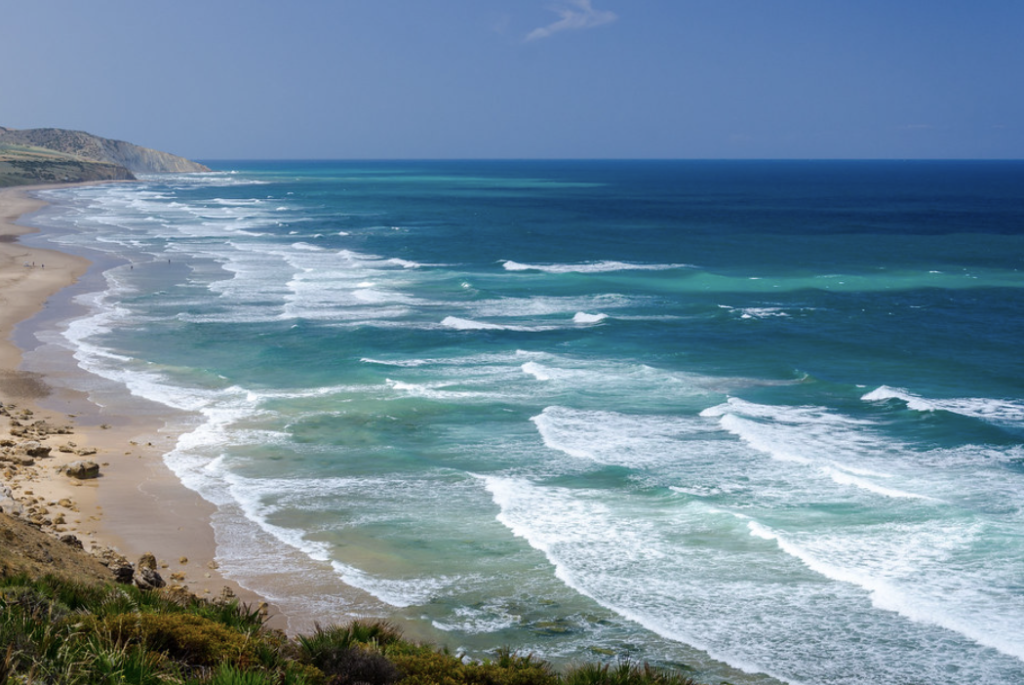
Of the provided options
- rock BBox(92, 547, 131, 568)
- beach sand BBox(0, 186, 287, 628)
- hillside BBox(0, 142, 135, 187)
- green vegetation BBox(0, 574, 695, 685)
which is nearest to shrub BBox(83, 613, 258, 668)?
green vegetation BBox(0, 574, 695, 685)

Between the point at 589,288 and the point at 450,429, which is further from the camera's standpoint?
the point at 589,288

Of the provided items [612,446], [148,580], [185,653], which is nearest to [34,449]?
[148,580]

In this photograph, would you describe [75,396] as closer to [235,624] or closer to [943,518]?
[235,624]

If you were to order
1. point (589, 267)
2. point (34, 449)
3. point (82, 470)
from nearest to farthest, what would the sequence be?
point (82, 470), point (34, 449), point (589, 267)

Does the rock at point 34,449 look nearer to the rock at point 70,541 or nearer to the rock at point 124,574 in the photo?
the rock at point 70,541

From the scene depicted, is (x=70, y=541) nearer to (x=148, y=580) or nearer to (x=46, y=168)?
(x=148, y=580)

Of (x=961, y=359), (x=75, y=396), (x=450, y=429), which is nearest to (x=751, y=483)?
(x=450, y=429)
